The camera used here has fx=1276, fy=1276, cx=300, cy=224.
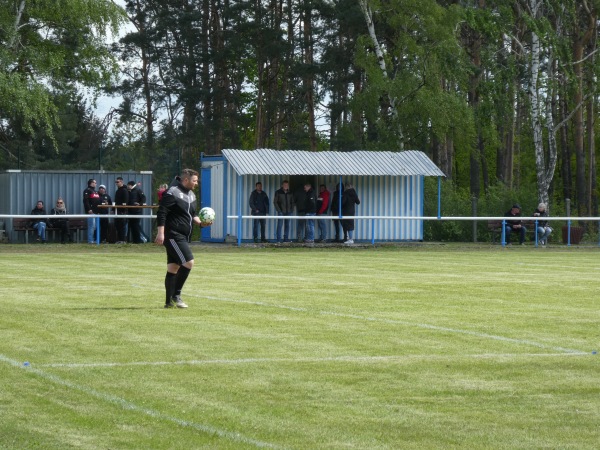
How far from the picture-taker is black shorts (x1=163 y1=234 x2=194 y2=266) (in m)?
16.1

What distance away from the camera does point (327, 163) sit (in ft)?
130

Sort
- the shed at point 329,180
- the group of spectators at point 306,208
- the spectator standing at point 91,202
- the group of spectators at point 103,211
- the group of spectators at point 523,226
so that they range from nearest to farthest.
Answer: the spectator standing at point 91,202
the group of spectators at point 103,211
the group of spectators at point 306,208
the shed at point 329,180
the group of spectators at point 523,226

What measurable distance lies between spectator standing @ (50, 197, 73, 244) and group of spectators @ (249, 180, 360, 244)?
18.3 feet

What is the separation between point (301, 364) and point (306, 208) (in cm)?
2738

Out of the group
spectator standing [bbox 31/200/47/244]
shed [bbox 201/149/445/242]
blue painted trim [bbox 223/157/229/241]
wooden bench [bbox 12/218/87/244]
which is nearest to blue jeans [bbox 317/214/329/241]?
shed [bbox 201/149/445/242]

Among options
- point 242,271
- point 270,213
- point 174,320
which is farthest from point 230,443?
point 270,213

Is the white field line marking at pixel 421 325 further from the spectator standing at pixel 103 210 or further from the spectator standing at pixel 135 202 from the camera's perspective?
the spectator standing at pixel 135 202

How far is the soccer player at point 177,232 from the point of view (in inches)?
635

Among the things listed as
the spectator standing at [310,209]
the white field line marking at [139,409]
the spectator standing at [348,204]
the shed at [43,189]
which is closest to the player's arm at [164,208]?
the white field line marking at [139,409]

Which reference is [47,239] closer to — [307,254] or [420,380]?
[307,254]

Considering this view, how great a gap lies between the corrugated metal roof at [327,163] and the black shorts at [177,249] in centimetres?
2110

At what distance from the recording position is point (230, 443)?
7.39 metres

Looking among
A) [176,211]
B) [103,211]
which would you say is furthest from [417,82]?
Result: [176,211]

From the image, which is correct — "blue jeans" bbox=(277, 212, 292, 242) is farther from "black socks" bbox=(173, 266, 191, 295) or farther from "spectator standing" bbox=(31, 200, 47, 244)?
"black socks" bbox=(173, 266, 191, 295)
